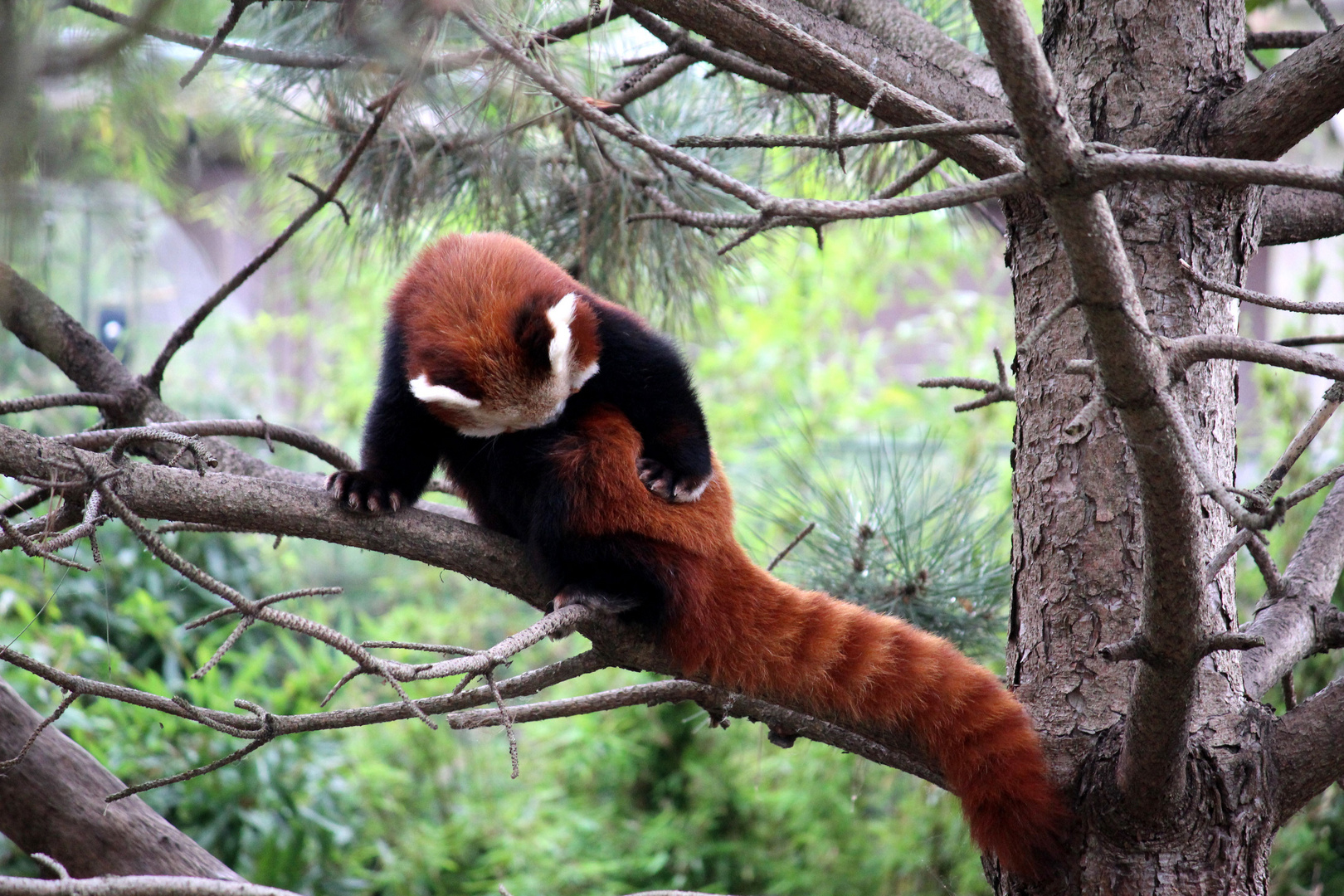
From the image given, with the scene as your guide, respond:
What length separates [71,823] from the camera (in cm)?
156

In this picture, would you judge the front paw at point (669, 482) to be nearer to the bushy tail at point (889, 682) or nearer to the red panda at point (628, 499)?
the red panda at point (628, 499)

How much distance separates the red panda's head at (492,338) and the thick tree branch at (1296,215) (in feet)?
3.60

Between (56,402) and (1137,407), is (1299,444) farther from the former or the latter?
(56,402)

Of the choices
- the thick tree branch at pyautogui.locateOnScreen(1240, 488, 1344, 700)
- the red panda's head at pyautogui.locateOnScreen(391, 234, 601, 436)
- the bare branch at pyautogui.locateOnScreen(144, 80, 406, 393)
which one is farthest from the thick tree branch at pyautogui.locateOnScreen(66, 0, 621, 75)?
the thick tree branch at pyautogui.locateOnScreen(1240, 488, 1344, 700)

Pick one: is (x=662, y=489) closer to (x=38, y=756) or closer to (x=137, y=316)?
(x=38, y=756)

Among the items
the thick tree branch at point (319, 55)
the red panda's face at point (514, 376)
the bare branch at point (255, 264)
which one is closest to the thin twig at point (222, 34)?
the thick tree branch at point (319, 55)

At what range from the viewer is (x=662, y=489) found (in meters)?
1.63

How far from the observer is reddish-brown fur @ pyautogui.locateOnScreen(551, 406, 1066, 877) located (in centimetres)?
132

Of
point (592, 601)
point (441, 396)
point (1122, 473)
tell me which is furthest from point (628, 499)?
point (1122, 473)

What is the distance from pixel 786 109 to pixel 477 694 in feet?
5.07

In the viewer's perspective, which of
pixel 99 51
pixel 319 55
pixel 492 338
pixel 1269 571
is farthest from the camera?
pixel 319 55

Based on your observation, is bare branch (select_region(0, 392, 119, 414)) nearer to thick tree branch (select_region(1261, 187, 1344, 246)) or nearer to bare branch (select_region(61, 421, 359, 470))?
bare branch (select_region(61, 421, 359, 470))

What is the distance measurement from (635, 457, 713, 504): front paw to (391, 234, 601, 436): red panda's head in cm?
17

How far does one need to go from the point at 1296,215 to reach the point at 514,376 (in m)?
1.27
